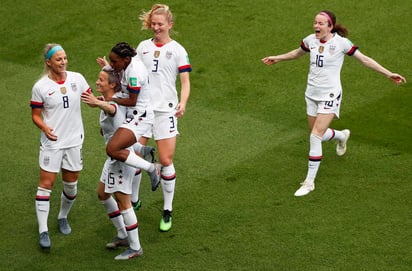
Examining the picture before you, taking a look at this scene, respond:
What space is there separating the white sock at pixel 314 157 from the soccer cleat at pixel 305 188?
0.06 m

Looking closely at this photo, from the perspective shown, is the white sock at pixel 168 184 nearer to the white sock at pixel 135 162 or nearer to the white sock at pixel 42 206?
the white sock at pixel 135 162

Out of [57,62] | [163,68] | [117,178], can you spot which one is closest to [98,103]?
[57,62]

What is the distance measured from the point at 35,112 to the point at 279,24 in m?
7.08

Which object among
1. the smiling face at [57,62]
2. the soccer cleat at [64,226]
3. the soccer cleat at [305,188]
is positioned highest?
the smiling face at [57,62]

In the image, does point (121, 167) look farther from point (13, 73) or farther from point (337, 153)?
point (13, 73)

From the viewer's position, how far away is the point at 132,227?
9.97 meters

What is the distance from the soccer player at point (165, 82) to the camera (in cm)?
1073

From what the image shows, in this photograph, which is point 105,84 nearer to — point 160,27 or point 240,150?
point 160,27

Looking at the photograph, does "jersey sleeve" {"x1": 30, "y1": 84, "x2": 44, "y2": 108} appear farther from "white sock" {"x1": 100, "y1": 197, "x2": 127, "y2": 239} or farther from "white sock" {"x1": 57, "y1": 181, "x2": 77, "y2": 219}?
"white sock" {"x1": 100, "y1": 197, "x2": 127, "y2": 239}

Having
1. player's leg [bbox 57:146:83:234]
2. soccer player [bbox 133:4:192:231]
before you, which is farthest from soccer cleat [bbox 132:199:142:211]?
player's leg [bbox 57:146:83:234]

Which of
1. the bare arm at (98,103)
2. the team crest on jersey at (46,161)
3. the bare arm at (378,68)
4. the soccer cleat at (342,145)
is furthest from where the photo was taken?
the soccer cleat at (342,145)

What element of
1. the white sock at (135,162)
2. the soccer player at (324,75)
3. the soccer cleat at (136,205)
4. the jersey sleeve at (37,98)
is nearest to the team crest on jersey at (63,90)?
the jersey sleeve at (37,98)

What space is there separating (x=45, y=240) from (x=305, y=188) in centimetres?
339

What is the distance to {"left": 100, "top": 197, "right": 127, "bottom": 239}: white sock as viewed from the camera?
10250mm
